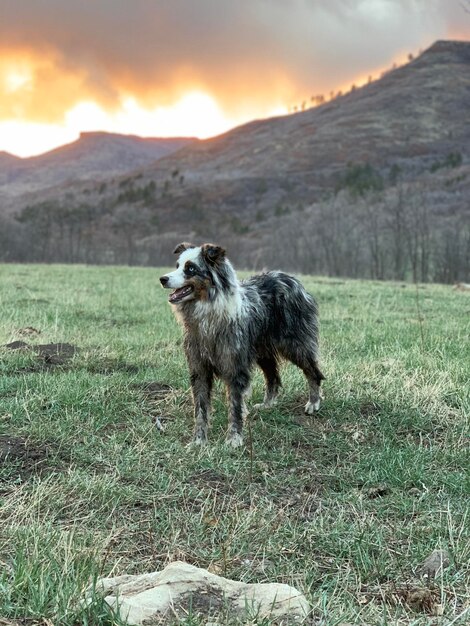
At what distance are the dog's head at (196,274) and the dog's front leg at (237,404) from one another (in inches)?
36.4

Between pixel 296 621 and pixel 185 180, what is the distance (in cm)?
14933

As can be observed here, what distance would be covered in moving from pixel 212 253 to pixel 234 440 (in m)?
1.83

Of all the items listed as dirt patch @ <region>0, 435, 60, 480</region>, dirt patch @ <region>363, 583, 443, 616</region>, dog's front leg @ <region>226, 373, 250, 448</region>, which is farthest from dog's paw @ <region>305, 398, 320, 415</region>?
dirt patch @ <region>363, 583, 443, 616</region>

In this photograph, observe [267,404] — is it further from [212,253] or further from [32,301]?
[32,301]

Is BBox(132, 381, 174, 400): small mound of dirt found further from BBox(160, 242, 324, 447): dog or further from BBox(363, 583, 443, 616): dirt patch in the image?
BBox(363, 583, 443, 616): dirt patch

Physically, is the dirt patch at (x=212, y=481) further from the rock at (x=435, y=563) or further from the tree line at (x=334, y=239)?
the tree line at (x=334, y=239)

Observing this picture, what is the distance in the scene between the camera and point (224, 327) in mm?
5449

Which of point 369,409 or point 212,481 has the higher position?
point 369,409

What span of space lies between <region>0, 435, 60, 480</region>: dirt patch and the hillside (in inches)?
1790

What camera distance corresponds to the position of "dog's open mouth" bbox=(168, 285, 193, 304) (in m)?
5.27

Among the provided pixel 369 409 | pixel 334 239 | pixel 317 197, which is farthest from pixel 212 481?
pixel 317 197

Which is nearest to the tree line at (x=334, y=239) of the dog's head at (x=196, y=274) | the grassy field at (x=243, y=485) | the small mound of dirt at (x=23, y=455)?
the grassy field at (x=243, y=485)

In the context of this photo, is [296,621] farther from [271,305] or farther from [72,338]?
[72,338]

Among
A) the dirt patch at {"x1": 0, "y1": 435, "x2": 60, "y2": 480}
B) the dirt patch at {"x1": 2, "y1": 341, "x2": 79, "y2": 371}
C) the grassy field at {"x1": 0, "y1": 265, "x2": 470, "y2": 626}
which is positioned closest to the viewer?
the grassy field at {"x1": 0, "y1": 265, "x2": 470, "y2": 626}
